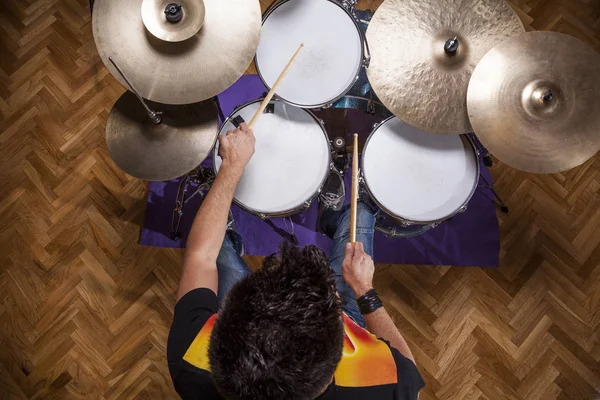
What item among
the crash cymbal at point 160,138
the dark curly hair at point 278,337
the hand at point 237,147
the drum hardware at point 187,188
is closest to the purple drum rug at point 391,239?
the drum hardware at point 187,188

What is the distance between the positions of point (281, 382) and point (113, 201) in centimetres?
156

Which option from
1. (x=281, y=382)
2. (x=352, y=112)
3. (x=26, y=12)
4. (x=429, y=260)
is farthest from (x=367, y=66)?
(x=26, y=12)

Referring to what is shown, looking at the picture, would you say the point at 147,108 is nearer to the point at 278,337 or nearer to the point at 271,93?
the point at 271,93

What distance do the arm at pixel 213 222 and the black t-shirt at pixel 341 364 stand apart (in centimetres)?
8

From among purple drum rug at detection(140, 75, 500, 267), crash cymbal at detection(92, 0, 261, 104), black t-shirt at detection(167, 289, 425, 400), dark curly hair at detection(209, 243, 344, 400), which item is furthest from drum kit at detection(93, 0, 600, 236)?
dark curly hair at detection(209, 243, 344, 400)

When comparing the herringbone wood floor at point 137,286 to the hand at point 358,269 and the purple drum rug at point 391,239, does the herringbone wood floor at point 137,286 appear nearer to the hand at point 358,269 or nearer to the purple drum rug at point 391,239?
the purple drum rug at point 391,239

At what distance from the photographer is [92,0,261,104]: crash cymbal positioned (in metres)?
1.53

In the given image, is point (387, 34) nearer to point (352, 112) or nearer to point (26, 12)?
point (352, 112)

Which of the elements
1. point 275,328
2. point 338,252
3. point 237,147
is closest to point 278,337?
point 275,328

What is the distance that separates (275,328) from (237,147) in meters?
0.74

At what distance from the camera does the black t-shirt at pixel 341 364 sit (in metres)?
1.12

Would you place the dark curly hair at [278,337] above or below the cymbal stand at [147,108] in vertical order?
below

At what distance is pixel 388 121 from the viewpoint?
175cm

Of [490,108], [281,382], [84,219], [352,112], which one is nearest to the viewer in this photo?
[281,382]
